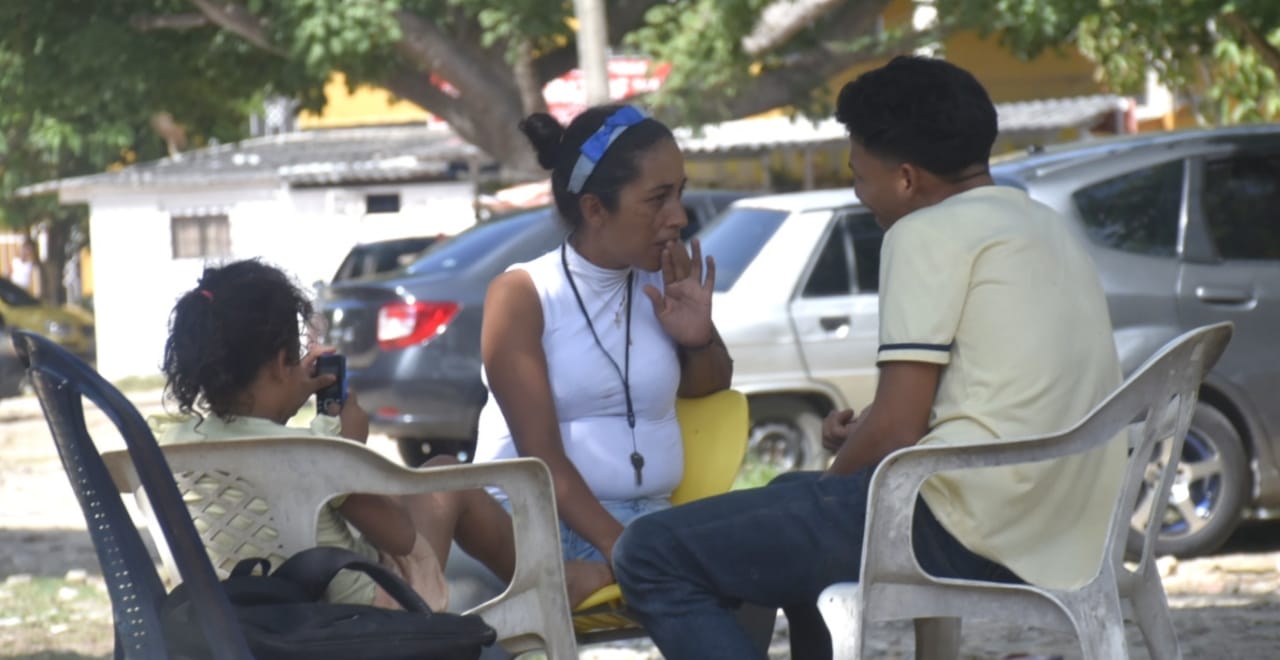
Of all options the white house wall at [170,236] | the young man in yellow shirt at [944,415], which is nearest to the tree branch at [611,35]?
the white house wall at [170,236]

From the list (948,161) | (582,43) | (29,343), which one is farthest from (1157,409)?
(582,43)

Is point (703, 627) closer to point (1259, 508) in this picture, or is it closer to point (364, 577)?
point (364, 577)

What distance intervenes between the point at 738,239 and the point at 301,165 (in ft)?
84.3

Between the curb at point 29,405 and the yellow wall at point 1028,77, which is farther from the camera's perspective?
the yellow wall at point 1028,77

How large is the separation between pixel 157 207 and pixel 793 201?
26.7 meters

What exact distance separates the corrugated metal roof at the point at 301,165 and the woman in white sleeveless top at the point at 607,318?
25.9 metres

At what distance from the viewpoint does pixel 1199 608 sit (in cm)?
654

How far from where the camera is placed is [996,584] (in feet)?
10.7

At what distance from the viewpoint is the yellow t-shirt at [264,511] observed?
10.6 ft

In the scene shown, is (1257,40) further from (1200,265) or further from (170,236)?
(170,236)

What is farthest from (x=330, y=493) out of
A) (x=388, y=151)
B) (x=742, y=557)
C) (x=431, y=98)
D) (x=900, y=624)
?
(x=388, y=151)

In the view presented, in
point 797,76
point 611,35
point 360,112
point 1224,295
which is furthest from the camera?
point 360,112

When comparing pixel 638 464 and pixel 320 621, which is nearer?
pixel 320 621

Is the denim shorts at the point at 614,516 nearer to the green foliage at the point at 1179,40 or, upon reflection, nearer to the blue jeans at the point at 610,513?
the blue jeans at the point at 610,513
